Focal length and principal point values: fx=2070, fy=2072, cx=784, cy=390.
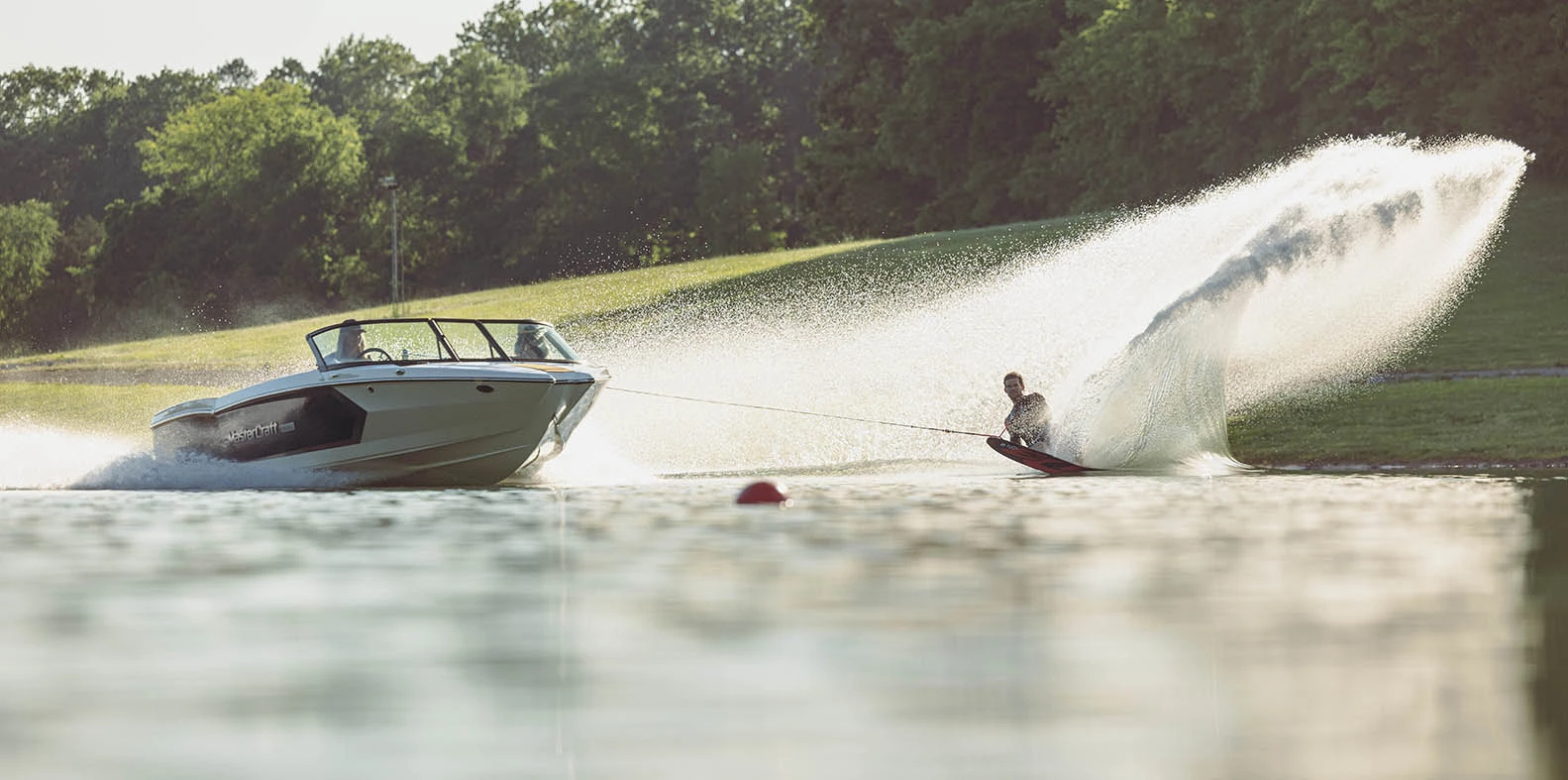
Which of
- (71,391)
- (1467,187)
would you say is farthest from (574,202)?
(1467,187)

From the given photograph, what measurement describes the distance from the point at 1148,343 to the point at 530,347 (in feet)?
24.6

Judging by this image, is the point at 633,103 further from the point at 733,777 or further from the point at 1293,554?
the point at 733,777

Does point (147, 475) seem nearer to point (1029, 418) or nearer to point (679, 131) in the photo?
point (1029, 418)

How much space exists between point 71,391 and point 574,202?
57.8 meters

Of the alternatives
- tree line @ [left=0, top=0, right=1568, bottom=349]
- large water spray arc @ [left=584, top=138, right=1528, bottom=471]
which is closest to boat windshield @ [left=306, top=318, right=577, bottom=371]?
large water spray arc @ [left=584, top=138, right=1528, bottom=471]

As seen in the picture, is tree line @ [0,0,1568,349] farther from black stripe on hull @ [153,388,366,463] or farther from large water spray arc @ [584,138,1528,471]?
black stripe on hull @ [153,388,366,463]

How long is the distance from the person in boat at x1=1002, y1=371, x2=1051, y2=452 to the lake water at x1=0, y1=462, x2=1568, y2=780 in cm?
595

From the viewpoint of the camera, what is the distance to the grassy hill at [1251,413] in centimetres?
2908

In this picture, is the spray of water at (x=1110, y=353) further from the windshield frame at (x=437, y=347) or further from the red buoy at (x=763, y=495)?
the red buoy at (x=763, y=495)

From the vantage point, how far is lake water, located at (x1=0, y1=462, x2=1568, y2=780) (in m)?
7.29

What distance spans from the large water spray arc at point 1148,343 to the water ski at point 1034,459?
0.66 meters

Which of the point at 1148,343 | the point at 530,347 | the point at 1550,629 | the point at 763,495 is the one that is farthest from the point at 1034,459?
the point at 1550,629

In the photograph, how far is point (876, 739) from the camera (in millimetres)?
7492

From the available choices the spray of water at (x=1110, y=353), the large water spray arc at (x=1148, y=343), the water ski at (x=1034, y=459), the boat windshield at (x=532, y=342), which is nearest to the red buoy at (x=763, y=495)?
the water ski at (x=1034, y=459)
